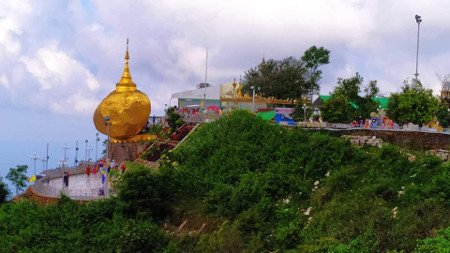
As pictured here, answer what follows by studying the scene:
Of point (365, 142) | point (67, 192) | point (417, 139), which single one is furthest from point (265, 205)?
point (417, 139)

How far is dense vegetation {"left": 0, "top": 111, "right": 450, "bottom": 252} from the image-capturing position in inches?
782

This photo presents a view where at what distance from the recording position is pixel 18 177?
143 ft

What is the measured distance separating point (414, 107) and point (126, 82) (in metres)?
16.7

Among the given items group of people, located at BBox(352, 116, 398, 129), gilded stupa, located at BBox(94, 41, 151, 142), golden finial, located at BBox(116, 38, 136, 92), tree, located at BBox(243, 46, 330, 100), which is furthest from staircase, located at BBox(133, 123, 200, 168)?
tree, located at BBox(243, 46, 330, 100)

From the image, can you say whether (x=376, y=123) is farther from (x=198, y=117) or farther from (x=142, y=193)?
(x=142, y=193)

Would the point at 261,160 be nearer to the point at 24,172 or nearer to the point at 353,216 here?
the point at 353,216

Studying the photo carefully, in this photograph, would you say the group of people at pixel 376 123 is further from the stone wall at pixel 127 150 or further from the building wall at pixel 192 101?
the building wall at pixel 192 101

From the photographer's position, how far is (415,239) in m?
18.5

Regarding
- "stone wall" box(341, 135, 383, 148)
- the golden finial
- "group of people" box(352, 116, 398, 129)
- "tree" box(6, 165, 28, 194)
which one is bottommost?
"tree" box(6, 165, 28, 194)

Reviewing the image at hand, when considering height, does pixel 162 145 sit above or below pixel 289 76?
below

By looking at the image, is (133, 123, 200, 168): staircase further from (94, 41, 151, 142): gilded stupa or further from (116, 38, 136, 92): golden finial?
(116, 38, 136, 92): golden finial

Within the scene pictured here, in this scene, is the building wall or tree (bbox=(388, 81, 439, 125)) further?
the building wall

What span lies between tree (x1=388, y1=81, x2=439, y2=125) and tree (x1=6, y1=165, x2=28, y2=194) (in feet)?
80.0

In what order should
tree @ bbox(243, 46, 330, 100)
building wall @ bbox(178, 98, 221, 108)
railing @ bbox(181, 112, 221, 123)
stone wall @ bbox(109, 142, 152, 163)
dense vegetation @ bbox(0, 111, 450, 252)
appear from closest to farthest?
dense vegetation @ bbox(0, 111, 450, 252) → stone wall @ bbox(109, 142, 152, 163) → railing @ bbox(181, 112, 221, 123) → tree @ bbox(243, 46, 330, 100) → building wall @ bbox(178, 98, 221, 108)
